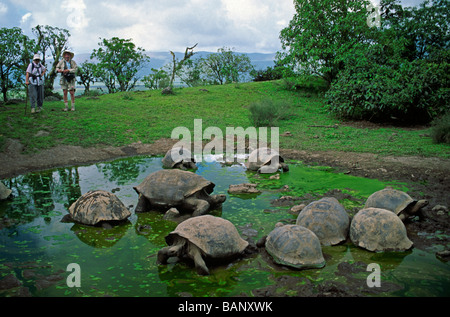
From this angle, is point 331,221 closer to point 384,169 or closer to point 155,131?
point 384,169

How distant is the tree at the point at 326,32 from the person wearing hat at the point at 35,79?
11.7m

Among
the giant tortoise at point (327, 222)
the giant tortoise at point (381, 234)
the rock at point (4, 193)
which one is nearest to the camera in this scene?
the giant tortoise at point (381, 234)

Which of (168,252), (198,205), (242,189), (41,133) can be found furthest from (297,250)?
(41,133)

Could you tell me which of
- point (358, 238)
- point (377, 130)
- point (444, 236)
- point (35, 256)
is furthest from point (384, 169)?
point (35, 256)

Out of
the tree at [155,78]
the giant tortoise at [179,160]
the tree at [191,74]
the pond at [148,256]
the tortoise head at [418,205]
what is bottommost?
the pond at [148,256]

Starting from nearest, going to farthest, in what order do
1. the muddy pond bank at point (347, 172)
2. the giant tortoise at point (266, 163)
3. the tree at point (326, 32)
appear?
the muddy pond bank at point (347, 172) → the giant tortoise at point (266, 163) → the tree at point (326, 32)

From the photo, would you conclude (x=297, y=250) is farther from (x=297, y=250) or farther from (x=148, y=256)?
(x=148, y=256)

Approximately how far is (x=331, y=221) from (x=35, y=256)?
3.97m

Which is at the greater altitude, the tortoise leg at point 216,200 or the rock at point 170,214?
the tortoise leg at point 216,200

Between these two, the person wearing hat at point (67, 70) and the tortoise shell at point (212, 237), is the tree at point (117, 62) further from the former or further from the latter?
the tortoise shell at point (212, 237)

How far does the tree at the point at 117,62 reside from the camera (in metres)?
24.0

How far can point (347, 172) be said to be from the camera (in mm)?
7945

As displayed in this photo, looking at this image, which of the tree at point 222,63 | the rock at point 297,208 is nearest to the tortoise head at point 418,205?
the rock at point 297,208

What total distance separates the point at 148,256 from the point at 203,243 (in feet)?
2.96
